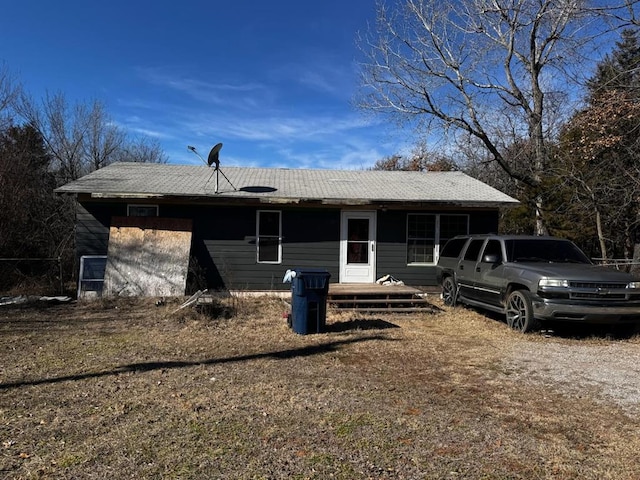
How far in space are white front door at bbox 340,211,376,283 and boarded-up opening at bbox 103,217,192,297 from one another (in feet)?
14.0

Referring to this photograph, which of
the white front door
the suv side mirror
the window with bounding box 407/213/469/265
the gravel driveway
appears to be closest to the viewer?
the gravel driveway

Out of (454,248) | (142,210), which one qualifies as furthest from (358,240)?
(142,210)

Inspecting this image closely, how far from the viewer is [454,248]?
11.8 meters

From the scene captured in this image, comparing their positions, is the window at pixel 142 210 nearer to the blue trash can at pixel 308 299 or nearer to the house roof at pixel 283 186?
the house roof at pixel 283 186

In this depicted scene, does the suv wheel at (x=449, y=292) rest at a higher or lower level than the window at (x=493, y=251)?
lower

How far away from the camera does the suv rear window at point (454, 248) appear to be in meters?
11.5

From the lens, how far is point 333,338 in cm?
810

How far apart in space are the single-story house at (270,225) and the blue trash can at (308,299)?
4615 mm

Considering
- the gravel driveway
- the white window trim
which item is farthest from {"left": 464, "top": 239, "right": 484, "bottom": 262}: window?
the white window trim

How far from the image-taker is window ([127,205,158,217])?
12977 mm

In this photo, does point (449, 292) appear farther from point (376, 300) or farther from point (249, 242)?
point (249, 242)

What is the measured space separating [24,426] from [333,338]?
480cm

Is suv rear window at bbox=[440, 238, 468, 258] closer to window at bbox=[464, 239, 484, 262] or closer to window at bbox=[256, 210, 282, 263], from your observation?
window at bbox=[464, 239, 484, 262]

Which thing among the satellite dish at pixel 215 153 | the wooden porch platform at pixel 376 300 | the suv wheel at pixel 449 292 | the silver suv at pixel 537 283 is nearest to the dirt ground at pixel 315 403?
the silver suv at pixel 537 283
